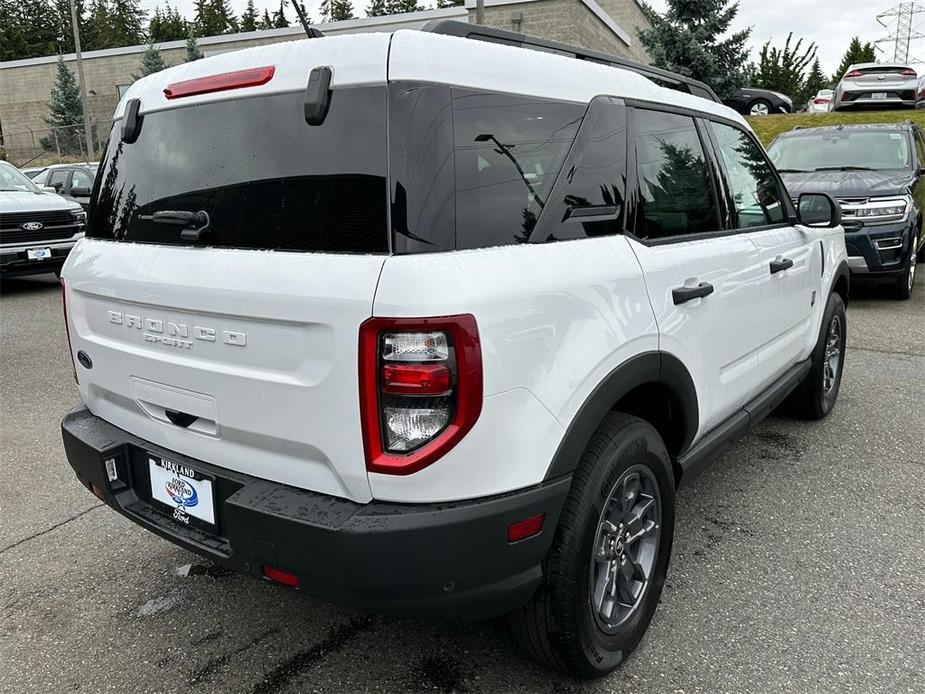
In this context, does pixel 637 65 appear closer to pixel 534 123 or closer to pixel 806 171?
pixel 534 123

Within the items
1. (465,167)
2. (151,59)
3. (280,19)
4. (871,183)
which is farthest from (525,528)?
(280,19)

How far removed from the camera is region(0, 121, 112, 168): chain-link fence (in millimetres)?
A: 32219

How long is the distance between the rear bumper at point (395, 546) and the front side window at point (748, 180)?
1.88 metres

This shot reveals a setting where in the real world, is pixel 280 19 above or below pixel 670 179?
above

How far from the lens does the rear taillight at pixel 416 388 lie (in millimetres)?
1749

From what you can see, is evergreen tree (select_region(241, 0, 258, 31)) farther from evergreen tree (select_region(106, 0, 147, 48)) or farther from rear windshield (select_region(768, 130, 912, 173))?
rear windshield (select_region(768, 130, 912, 173))

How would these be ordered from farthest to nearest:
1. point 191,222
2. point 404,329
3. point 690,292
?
point 690,292, point 191,222, point 404,329

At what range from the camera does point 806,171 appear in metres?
8.59

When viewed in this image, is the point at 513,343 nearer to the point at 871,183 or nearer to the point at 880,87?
the point at 871,183

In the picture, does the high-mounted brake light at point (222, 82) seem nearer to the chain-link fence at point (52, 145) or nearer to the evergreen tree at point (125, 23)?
the chain-link fence at point (52, 145)

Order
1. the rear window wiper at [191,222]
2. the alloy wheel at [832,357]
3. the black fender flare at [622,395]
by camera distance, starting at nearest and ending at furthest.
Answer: the black fender flare at [622,395] < the rear window wiper at [191,222] < the alloy wheel at [832,357]

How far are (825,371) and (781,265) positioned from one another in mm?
1520

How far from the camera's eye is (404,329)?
1.74 m

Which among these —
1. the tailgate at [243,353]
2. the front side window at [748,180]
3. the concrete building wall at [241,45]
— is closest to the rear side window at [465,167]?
the tailgate at [243,353]
